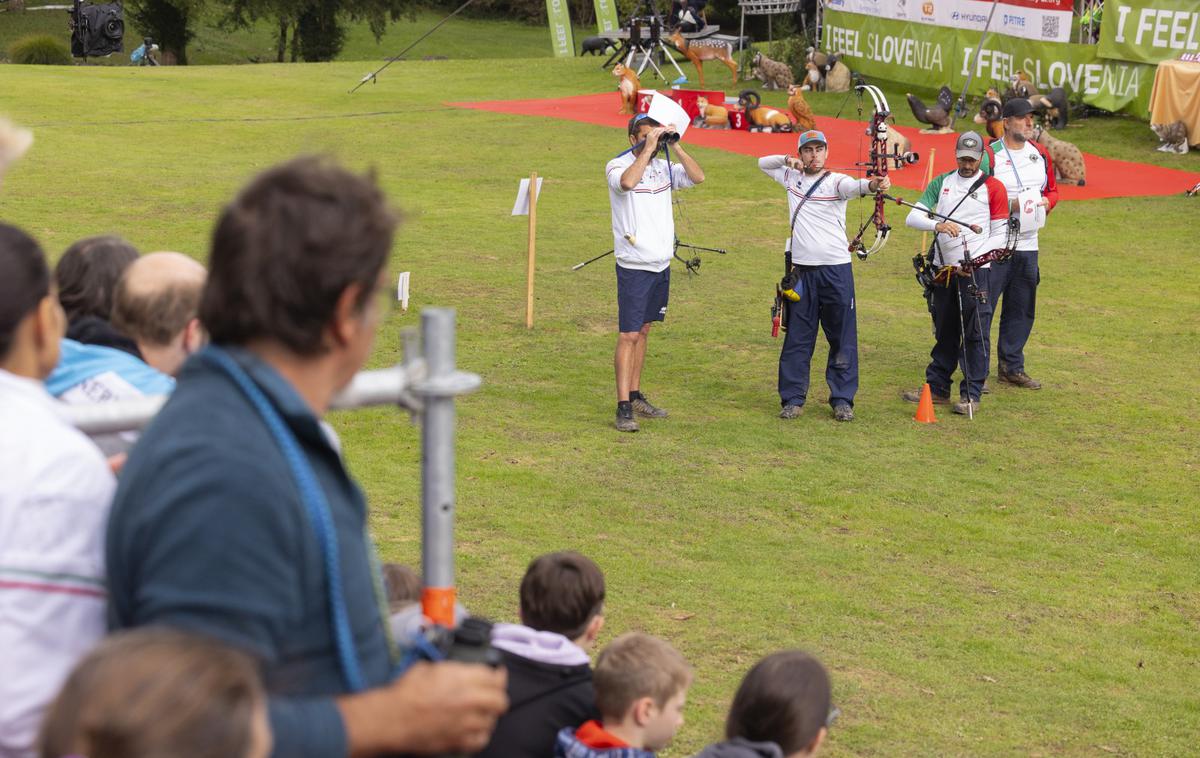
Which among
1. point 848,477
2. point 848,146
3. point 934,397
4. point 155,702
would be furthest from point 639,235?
point 848,146

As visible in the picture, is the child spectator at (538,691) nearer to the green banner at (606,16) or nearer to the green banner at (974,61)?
the green banner at (974,61)

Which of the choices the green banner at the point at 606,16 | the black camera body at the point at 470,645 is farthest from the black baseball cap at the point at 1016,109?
the green banner at the point at 606,16

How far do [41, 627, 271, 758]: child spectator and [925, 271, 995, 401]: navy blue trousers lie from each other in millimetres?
9078

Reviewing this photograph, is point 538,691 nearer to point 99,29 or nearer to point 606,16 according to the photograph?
point 99,29

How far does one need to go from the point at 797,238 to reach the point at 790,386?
3.60 feet

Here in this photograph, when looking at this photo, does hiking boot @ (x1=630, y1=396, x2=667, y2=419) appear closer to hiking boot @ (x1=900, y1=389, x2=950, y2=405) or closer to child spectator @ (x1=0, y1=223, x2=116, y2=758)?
hiking boot @ (x1=900, y1=389, x2=950, y2=405)

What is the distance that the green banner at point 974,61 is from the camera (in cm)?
2455

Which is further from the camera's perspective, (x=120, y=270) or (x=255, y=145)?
(x=255, y=145)

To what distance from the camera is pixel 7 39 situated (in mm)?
50125

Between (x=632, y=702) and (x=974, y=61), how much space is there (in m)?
25.5

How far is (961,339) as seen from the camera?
1028 cm

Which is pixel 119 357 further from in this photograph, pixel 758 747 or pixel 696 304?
pixel 696 304

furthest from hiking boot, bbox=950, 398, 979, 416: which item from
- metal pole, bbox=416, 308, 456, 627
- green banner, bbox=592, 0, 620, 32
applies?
green banner, bbox=592, 0, 620, 32

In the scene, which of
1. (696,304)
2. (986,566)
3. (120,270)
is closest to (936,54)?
(696,304)
